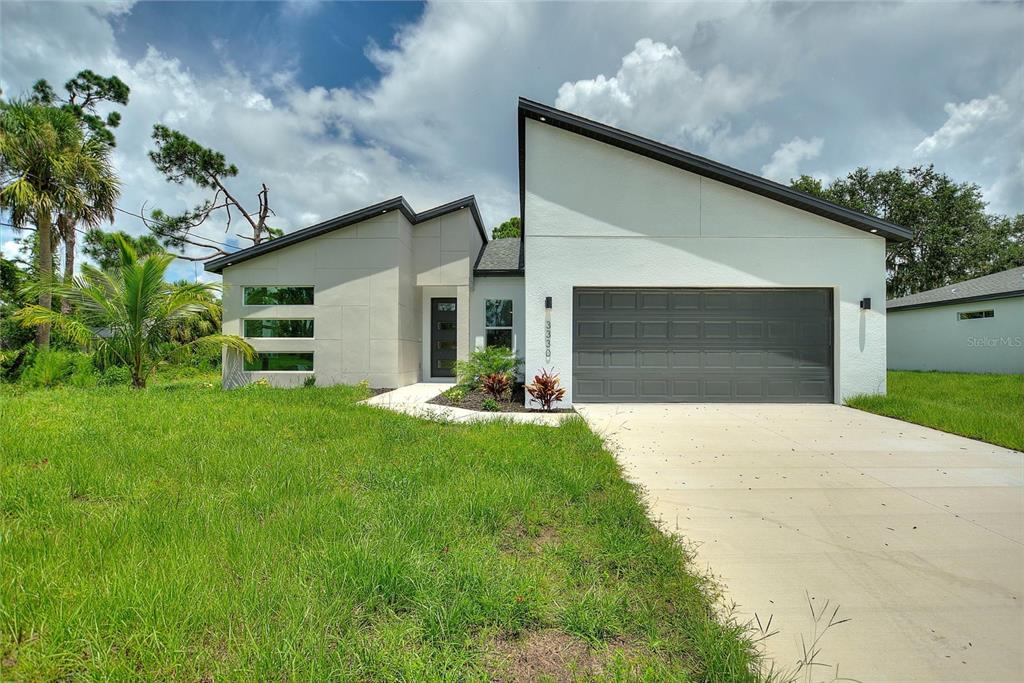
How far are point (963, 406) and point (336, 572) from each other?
10261mm

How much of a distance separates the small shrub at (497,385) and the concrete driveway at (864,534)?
3.32 m

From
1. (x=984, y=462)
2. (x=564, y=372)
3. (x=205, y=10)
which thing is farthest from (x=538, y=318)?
(x=205, y=10)

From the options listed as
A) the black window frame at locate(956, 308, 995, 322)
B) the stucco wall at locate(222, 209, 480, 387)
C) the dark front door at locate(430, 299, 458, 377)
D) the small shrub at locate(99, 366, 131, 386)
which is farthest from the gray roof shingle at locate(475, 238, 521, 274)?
the black window frame at locate(956, 308, 995, 322)

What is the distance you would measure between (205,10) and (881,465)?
38.0 ft

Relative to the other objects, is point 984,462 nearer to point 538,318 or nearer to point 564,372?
point 564,372

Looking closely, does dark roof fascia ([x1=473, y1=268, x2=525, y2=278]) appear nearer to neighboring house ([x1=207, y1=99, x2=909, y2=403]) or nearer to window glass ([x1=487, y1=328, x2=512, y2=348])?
window glass ([x1=487, y1=328, x2=512, y2=348])

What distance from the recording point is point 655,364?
853 centimetres

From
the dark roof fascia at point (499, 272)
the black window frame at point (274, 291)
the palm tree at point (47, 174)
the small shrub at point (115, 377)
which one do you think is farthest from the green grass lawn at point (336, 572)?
the palm tree at point (47, 174)

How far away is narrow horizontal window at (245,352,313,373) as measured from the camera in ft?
34.7

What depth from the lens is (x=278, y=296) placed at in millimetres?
10711

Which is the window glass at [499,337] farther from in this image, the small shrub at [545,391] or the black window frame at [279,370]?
the black window frame at [279,370]

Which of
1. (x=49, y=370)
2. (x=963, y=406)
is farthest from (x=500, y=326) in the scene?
(x=49, y=370)

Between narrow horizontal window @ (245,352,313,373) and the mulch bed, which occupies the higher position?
narrow horizontal window @ (245,352,313,373)

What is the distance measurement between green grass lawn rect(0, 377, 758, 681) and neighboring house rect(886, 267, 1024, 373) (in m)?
17.0
